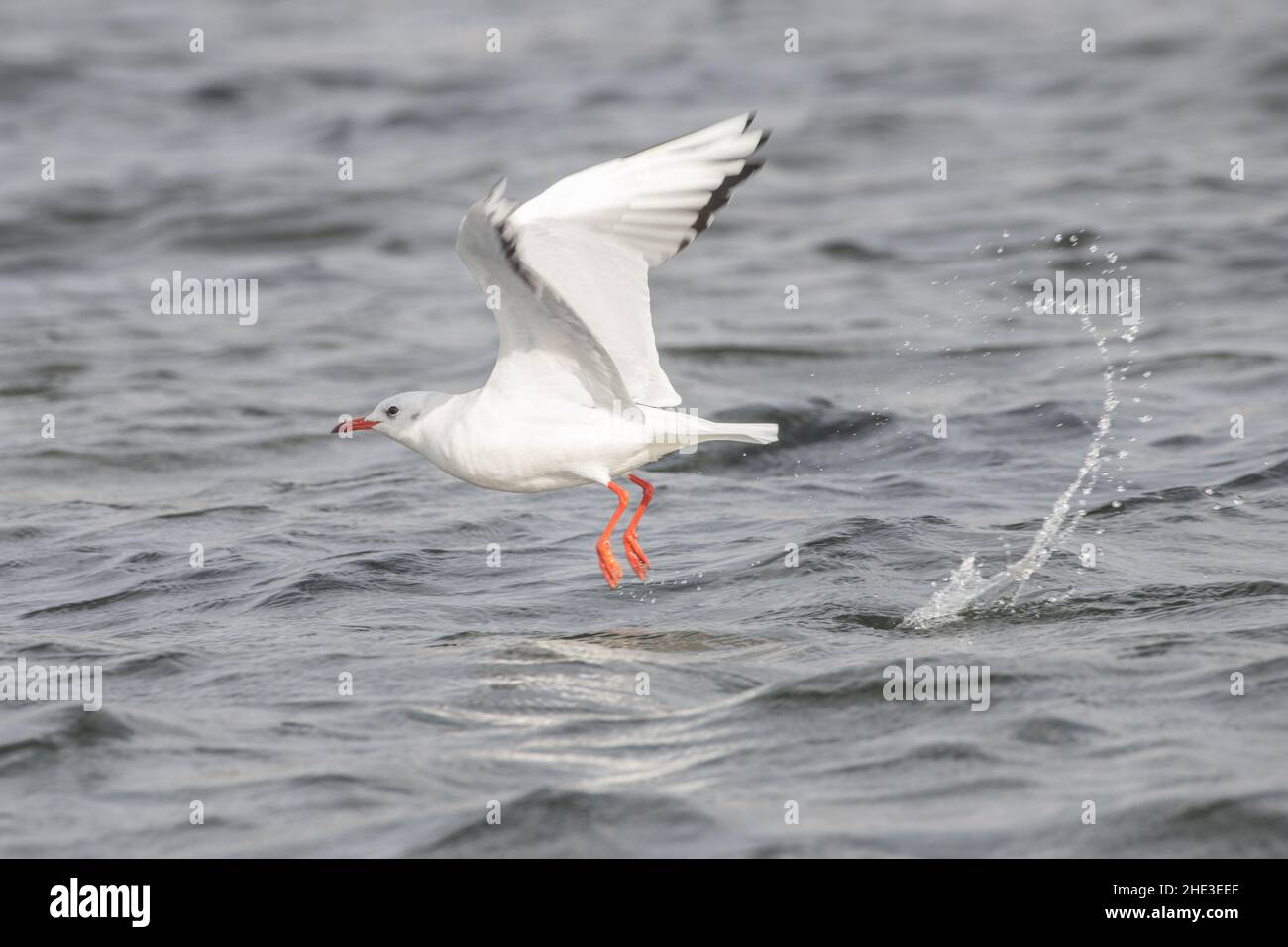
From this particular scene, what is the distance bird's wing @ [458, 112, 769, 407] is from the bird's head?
848 millimetres

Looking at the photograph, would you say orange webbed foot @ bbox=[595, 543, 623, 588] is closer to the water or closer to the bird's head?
the water

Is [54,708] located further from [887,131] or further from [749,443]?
[887,131]

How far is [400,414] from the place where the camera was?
8.31 meters

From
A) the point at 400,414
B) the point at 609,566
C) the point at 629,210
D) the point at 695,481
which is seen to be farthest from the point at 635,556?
the point at 695,481

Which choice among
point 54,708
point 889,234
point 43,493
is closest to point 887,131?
point 889,234

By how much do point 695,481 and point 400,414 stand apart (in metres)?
3.00

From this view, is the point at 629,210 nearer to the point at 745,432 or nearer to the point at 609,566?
the point at 745,432

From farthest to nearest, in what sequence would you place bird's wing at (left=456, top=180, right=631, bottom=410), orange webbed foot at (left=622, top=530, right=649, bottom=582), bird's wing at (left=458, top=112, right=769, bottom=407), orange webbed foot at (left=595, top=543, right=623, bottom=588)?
1. orange webbed foot at (left=622, top=530, right=649, bottom=582)
2. orange webbed foot at (left=595, top=543, right=623, bottom=588)
3. bird's wing at (left=458, top=112, right=769, bottom=407)
4. bird's wing at (left=456, top=180, right=631, bottom=410)

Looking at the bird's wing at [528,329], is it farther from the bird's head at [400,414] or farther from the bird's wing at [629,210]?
the bird's head at [400,414]

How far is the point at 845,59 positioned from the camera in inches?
981

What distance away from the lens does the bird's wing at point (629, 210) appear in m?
7.65

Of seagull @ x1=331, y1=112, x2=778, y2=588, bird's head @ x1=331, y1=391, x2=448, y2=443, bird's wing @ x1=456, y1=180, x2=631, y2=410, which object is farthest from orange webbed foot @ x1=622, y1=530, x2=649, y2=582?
bird's head @ x1=331, y1=391, x2=448, y2=443

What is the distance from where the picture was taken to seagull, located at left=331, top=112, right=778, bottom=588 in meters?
7.66

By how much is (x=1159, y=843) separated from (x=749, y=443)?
628 cm
